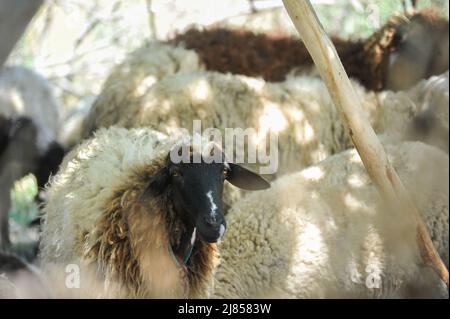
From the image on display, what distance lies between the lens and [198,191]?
12.7 ft

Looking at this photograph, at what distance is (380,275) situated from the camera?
491cm

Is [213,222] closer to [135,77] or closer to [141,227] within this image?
[141,227]

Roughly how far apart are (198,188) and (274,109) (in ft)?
7.79

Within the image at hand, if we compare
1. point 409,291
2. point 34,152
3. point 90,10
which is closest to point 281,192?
point 409,291

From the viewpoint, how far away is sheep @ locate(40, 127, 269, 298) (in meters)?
3.98

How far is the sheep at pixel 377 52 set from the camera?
258 inches

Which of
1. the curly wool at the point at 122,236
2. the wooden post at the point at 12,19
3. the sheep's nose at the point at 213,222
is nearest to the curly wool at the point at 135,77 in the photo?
the curly wool at the point at 122,236

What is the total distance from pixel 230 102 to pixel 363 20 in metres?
3.42

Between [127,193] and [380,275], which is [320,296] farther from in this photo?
[127,193]

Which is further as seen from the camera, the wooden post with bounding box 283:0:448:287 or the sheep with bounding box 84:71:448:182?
the sheep with bounding box 84:71:448:182

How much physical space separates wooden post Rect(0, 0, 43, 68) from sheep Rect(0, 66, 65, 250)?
257cm

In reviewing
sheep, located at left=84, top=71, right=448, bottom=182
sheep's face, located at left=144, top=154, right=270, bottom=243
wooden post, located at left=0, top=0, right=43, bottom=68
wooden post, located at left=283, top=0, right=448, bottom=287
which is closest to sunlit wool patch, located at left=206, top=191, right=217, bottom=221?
sheep's face, located at left=144, top=154, right=270, bottom=243

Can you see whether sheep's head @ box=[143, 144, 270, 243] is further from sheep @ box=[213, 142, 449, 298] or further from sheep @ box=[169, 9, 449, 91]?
sheep @ box=[169, 9, 449, 91]

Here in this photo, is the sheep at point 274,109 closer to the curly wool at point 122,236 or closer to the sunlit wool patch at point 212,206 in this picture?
the curly wool at point 122,236
